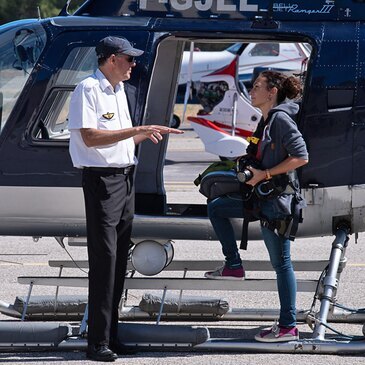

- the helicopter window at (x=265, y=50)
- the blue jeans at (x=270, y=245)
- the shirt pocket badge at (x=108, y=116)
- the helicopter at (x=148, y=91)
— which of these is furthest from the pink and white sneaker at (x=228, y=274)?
the helicopter window at (x=265, y=50)

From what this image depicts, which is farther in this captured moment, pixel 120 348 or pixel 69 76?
pixel 69 76

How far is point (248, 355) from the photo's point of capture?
6605 mm

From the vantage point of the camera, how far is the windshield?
686 centimetres

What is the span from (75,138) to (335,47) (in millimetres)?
1772

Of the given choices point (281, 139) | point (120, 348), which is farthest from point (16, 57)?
point (120, 348)

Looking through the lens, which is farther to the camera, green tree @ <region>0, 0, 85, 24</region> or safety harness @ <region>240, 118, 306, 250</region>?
green tree @ <region>0, 0, 85, 24</region>

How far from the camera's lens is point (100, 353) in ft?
20.9

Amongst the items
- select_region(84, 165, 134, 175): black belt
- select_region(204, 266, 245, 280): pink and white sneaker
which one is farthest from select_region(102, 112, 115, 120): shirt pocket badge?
select_region(204, 266, 245, 280): pink and white sneaker

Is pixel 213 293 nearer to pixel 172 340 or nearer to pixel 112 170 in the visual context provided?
pixel 172 340

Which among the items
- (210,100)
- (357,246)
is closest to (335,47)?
(357,246)

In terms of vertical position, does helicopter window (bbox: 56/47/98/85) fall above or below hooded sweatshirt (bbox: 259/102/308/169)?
above

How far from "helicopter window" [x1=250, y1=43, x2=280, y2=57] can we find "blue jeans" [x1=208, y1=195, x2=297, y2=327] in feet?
55.6

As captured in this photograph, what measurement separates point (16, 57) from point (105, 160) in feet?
3.91

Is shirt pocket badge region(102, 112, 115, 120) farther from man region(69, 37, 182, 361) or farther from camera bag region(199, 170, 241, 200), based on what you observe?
camera bag region(199, 170, 241, 200)
